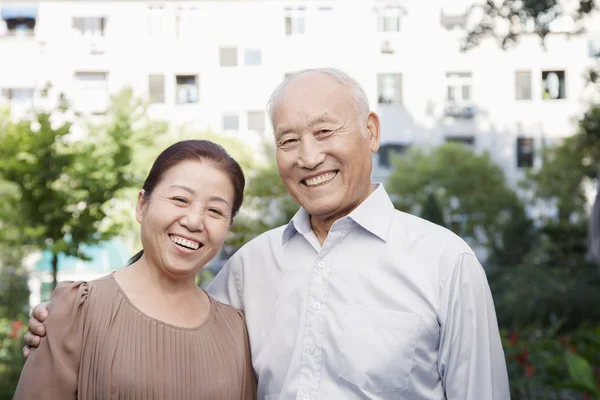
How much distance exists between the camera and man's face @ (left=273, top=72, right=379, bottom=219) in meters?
2.53

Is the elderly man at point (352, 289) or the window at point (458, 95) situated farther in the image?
the window at point (458, 95)

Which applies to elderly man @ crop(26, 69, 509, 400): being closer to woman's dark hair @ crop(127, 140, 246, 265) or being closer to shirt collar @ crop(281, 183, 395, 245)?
shirt collar @ crop(281, 183, 395, 245)

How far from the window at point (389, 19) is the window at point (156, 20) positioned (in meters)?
8.86

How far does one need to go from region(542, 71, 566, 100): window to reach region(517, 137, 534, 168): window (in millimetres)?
2038

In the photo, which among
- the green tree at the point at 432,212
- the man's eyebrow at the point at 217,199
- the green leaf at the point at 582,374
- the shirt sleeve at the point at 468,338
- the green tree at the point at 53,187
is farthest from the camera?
the green tree at the point at 432,212

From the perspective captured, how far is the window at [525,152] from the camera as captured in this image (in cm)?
3134

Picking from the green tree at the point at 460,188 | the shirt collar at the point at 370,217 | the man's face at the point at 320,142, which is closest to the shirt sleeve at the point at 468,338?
the shirt collar at the point at 370,217

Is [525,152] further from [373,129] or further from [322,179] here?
[322,179]

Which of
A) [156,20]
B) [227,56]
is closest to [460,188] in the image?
[227,56]

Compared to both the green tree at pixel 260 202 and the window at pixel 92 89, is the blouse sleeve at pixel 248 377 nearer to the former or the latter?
the green tree at pixel 260 202

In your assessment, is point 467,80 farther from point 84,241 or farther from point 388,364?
point 388,364

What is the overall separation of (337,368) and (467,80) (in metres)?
30.6

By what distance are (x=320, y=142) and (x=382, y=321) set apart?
0.60 metres

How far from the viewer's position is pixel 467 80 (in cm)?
3177
